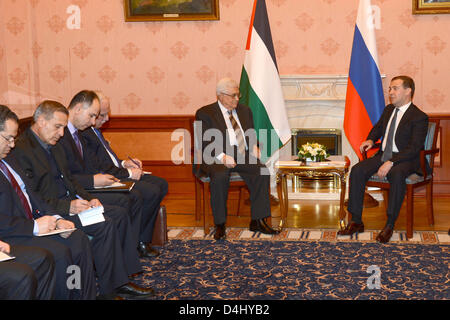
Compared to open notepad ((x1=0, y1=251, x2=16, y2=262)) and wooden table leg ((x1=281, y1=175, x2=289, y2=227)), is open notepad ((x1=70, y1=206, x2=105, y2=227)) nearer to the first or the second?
open notepad ((x1=0, y1=251, x2=16, y2=262))

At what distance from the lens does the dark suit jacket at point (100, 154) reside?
5074mm

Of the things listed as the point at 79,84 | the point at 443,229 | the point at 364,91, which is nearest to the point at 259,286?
the point at 443,229

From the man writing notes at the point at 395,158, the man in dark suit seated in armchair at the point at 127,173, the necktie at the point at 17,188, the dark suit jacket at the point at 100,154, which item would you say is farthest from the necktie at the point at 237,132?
the necktie at the point at 17,188

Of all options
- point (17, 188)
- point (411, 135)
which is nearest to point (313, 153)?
point (411, 135)

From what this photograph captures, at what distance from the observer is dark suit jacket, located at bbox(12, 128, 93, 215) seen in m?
3.86

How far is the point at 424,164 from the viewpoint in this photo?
5602 mm

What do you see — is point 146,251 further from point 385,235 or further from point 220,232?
point 385,235

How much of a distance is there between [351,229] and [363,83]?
178 centimetres

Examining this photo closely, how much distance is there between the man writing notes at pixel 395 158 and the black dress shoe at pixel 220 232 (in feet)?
3.55

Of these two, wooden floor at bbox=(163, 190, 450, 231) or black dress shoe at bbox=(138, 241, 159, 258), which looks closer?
black dress shoe at bbox=(138, 241, 159, 258)

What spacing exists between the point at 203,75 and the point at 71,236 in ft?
12.9

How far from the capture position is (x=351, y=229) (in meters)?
5.49

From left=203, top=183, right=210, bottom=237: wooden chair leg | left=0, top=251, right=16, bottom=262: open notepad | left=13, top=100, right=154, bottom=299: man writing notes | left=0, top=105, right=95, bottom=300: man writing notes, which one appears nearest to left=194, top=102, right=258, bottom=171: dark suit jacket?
left=203, top=183, right=210, bottom=237: wooden chair leg

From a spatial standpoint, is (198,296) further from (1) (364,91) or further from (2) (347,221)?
(1) (364,91)
